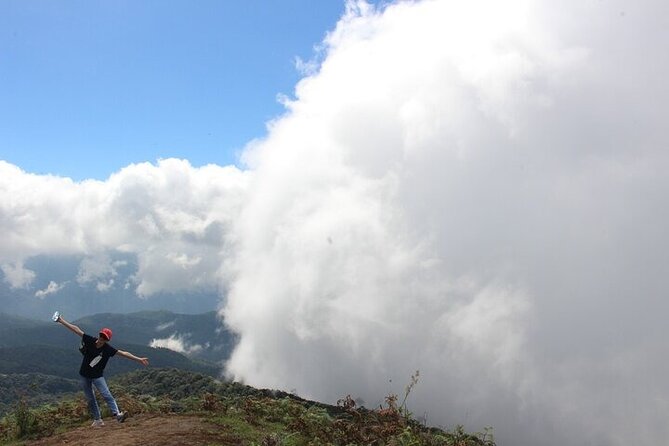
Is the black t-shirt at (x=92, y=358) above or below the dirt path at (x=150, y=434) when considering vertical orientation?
above

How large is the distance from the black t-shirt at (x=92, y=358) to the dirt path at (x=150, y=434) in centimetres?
171

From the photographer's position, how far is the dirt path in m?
13.3

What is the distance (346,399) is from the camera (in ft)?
54.6

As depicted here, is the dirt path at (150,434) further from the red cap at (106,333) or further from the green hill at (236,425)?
the red cap at (106,333)

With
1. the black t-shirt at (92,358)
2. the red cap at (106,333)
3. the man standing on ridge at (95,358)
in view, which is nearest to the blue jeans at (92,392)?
the man standing on ridge at (95,358)

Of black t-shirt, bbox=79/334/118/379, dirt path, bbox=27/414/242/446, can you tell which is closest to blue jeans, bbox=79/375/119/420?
black t-shirt, bbox=79/334/118/379

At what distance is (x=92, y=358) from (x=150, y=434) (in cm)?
293

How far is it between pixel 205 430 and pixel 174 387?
6733 centimetres

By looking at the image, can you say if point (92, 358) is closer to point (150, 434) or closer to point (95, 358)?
point (95, 358)

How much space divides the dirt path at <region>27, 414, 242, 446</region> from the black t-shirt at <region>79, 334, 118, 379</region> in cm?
171

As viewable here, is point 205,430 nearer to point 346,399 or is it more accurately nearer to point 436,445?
point 346,399

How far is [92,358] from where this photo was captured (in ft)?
48.4

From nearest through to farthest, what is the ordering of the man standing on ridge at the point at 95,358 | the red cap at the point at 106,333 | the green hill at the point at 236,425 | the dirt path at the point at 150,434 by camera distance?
1. the dirt path at the point at 150,434
2. the green hill at the point at 236,425
3. the red cap at the point at 106,333
4. the man standing on ridge at the point at 95,358

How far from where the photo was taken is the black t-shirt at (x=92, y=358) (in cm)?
1468
